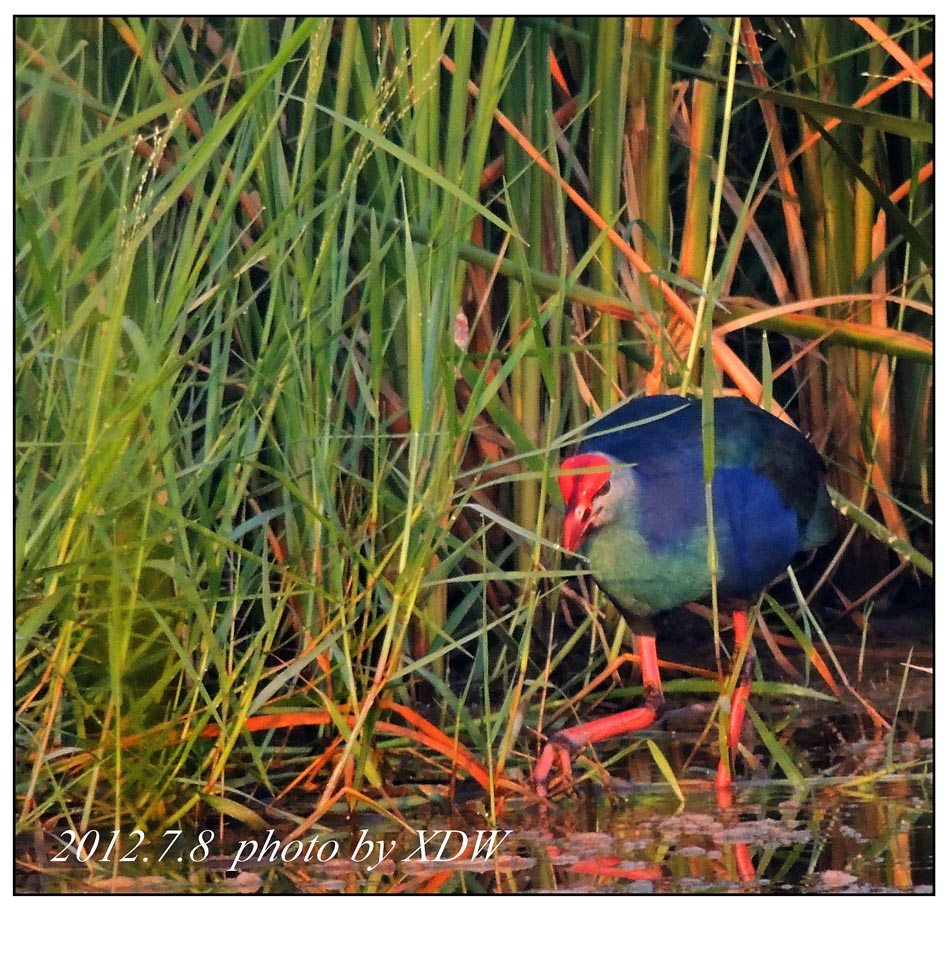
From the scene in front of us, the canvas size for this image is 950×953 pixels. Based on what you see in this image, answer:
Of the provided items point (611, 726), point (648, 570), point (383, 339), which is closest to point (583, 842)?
point (611, 726)

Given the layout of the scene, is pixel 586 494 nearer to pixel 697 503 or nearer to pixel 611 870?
pixel 697 503

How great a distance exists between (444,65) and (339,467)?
454 mm

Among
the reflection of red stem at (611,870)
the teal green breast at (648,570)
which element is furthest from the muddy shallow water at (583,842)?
the teal green breast at (648,570)

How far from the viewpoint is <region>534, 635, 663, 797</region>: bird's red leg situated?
1512 millimetres

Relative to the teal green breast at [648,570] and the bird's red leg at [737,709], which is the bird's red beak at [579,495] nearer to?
the teal green breast at [648,570]

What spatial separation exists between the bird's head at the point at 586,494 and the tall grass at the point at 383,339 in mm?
29

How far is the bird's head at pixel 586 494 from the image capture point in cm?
153

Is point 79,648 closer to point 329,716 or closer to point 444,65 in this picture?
point 329,716

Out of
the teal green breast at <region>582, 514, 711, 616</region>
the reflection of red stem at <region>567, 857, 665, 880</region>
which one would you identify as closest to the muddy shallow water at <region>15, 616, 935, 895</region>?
the reflection of red stem at <region>567, 857, 665, 880</region>

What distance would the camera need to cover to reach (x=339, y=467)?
153 centimetres

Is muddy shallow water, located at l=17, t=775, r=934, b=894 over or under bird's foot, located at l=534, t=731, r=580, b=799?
under

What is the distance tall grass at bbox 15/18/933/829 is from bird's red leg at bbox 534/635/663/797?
0.03m

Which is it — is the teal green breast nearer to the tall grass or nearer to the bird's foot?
the tall grass
